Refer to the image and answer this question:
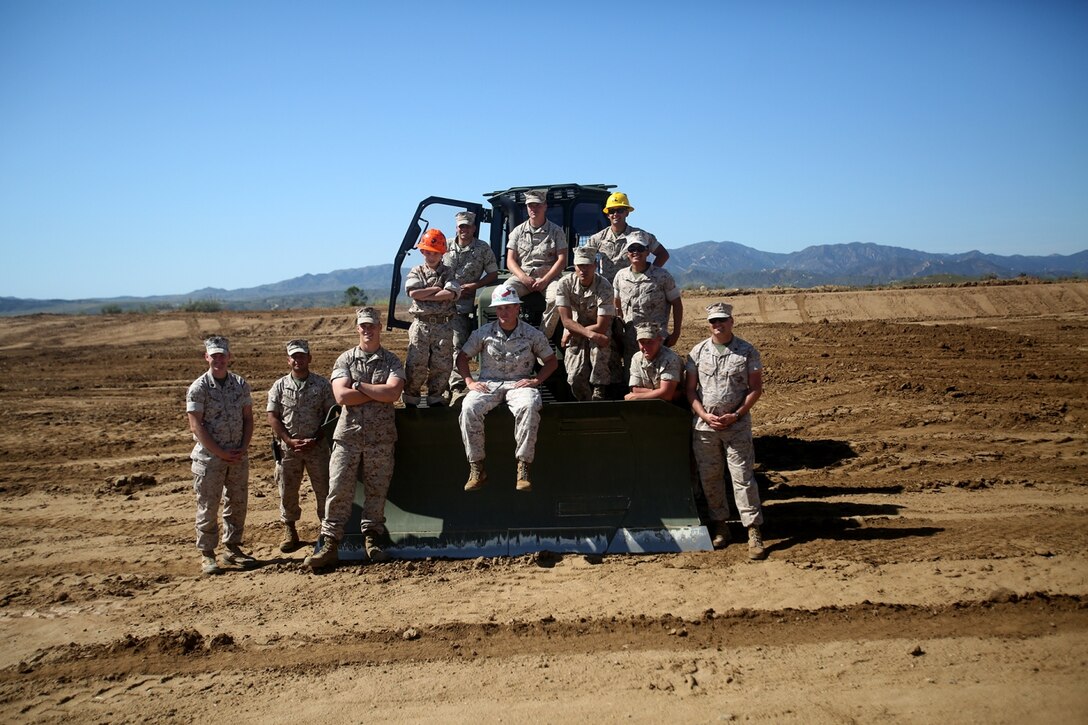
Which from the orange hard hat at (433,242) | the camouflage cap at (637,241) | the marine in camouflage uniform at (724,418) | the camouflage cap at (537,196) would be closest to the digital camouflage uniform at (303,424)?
the orange hard hat at (433,242)

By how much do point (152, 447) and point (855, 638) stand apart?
9048 millimetres

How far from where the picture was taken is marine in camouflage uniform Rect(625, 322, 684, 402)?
6207 mm

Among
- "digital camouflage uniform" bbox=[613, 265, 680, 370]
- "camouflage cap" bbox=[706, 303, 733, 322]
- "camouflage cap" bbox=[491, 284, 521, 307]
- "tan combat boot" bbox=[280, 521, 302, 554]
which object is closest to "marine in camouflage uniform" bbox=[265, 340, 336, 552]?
"tan combat boot" bbox=[280, 521, 302, 554]

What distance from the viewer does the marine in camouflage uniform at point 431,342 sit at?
21.9 feet

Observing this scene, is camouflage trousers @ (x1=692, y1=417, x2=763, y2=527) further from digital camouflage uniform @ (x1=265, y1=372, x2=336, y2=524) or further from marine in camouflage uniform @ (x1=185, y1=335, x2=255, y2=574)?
marine in camouflage uniform @ (x1=185, y1=335, x2=255, y2=574)

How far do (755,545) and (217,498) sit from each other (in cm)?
380

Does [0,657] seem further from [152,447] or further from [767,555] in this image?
[152,447]

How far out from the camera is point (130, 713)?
13.4 ft

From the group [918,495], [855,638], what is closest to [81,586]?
[855,638]

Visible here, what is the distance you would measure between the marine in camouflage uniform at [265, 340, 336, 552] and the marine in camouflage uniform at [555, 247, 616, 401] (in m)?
1.90

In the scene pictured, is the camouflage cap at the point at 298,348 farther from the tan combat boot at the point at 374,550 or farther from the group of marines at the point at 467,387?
the tan combat boot at the point at 374,550

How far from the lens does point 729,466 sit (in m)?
6.00

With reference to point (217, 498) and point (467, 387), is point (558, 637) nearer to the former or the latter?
point (467, 387)

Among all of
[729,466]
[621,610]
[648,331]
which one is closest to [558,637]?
→ [621,610]
